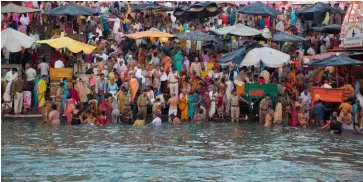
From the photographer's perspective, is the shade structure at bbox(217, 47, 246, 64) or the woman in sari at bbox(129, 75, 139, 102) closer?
the woman in sari at bbox(129, 75, 139, 102)

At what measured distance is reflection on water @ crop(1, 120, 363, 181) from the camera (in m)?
17.5

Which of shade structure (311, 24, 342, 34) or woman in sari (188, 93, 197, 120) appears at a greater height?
shade structure (311, 24, 342, 34)

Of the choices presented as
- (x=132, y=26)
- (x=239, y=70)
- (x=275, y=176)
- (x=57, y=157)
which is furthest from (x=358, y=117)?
(x=132, y=26)

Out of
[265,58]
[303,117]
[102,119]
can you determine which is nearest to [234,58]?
[265,58]

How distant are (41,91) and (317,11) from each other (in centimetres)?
1220

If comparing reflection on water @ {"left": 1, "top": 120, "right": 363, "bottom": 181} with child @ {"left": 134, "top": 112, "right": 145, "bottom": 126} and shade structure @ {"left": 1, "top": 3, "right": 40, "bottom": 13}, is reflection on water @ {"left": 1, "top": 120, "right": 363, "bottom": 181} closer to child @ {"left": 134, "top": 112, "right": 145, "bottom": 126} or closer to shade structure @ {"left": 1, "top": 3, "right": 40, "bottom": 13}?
child @ {"left": 134, "top": 112, "right": 145, "bottom": 126}

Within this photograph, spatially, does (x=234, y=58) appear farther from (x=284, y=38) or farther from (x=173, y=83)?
(x=284, y=38)

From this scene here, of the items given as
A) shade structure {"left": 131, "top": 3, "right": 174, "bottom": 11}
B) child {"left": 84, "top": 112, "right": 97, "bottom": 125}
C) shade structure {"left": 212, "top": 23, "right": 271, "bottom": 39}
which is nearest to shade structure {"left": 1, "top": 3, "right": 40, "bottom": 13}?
shade structure {"left": 131, "top": 3, "right": 174, "bottom": 11}

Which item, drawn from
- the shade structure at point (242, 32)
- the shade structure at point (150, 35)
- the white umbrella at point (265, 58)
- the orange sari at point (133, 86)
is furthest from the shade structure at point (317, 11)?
the orange sari at point (133, 86)

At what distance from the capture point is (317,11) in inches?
1312

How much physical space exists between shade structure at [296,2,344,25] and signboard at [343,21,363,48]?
494 cm

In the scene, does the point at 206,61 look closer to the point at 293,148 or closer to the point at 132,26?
the point at 132,26

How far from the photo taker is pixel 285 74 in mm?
28781

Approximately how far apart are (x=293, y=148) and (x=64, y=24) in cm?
1394
